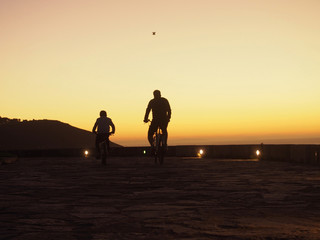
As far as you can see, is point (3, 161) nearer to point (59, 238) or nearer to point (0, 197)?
point (0, 197)

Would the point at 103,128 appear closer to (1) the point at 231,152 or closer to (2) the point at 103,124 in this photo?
(2) the point at 103,124

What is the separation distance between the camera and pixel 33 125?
168 feet

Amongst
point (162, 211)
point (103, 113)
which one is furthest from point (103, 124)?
point (162, 211)

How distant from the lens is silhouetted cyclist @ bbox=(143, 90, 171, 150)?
14211 millimetres

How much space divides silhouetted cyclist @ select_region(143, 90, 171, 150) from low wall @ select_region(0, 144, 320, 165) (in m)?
3.70

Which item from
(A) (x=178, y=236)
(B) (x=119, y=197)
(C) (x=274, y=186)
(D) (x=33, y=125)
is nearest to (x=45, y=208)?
(B) (x=119, y=197)

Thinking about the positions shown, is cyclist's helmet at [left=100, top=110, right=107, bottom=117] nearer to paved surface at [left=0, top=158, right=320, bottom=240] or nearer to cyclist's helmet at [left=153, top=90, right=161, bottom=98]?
cyclist's helmet at [left=153, top=90, right=161, bottom=98]

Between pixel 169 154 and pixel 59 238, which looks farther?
pixel 169 154

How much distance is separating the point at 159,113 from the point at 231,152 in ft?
20.0

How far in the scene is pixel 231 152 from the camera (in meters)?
19.6

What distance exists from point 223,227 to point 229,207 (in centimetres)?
115

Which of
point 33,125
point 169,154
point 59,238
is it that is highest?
point 33,125

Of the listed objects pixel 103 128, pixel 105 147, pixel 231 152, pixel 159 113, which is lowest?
pixel 105 147

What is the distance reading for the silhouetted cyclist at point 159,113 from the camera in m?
14.2
